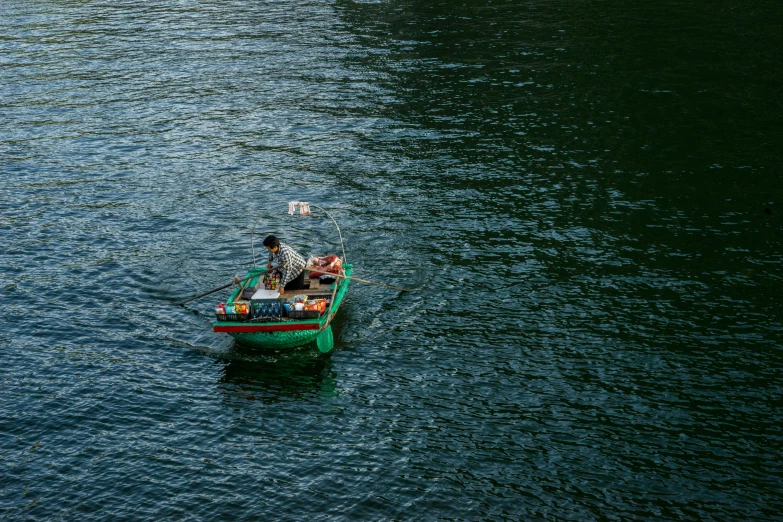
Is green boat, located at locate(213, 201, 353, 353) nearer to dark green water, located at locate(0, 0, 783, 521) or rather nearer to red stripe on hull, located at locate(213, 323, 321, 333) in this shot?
red stripe on hull, located at locate(213, 323, 321, 333)

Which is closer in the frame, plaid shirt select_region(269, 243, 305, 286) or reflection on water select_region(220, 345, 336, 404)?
reflection on water select_region(220, 345, 336, 404)

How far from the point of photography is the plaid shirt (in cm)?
3441

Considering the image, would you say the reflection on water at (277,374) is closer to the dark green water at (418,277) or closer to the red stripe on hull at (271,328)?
the dark green water at (418,277)

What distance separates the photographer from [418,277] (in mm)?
37812

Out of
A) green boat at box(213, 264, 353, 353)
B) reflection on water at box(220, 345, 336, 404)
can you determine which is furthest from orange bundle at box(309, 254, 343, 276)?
reflection on water at box(220, 345, 336, 404)

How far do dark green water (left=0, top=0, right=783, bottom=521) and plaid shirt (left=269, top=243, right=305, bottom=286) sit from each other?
8.97 feet

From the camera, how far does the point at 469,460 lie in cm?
2683

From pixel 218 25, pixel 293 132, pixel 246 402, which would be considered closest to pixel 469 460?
pixel 246 402

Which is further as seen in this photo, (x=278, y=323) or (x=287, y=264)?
(x=287, y=264)

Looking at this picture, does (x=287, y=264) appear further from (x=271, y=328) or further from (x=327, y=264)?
(x=271, y=328)

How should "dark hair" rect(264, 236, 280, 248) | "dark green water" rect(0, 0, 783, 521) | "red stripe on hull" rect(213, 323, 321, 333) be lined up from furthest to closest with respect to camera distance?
"dark hair" rect(264, 236, 280, 248), "red stripe on hull" rect(213, 323, 321, 333), "dark green water" rect(0, 0, 783, 521)

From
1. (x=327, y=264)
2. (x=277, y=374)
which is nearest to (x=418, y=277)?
(x=327, y=264)

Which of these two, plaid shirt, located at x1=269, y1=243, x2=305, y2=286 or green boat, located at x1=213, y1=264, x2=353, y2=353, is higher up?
plaid shirt, located at x1=269, y1=243, x2=305, y2=286

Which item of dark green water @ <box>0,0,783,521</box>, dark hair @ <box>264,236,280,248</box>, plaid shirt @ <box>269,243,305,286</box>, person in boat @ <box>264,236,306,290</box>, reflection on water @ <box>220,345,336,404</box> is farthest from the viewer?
plaid shirt @ <box>269,243,305,286</box>
